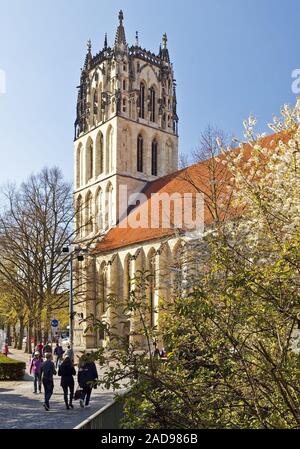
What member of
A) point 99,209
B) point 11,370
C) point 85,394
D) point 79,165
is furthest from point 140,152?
point 85,394

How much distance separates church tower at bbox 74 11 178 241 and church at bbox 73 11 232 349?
87mm

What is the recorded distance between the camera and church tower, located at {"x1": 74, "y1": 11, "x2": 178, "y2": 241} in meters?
45.5

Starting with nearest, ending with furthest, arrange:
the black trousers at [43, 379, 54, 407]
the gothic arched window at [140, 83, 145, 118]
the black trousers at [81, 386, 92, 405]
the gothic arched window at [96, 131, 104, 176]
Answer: the black trousers at [43, 379, 54, 407] → the black trousers at [81, 386, 92, 405] → the gothic arched window at [96, 131, 104, 176] → the gothic arched window at [140, 83, 145, 118]

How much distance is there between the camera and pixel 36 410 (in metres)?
A: 12.9

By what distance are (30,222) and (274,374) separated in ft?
100

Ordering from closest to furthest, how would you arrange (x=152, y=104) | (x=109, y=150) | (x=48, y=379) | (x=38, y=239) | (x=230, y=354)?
(x=230, y=354) < (x=48, y=379) < (x=38, y=239) < (x=109, y=150) < (x=152, y=104)

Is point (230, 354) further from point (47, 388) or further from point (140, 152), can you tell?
point (140, 152)

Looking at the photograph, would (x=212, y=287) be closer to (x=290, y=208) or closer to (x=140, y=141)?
(x=290, y=208)

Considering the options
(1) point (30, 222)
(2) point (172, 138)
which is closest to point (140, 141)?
(2) point (172, 138)

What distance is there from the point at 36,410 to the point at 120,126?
1378 inches

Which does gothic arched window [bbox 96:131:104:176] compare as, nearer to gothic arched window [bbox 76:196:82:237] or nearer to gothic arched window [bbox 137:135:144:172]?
gothic arched window [bbox 137:135:144:172]

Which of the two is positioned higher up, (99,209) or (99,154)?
(99,154)

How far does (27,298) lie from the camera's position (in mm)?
33344

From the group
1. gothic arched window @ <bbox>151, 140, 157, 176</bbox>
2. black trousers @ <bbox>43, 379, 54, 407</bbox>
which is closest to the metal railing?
black trousers @ <bbox>43, 379, 54, 407</bbox>
